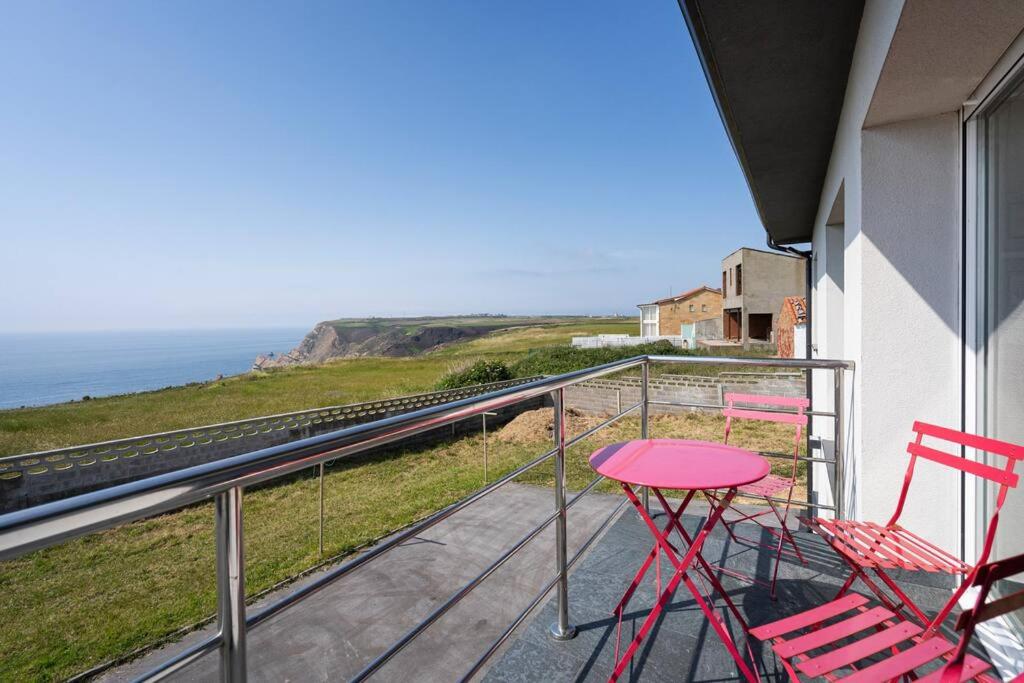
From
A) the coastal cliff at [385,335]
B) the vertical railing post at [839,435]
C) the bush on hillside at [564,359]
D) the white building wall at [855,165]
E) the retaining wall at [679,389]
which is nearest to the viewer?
the white building wall at [855,165]

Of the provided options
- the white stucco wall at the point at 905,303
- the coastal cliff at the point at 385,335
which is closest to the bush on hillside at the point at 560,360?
the white stucco wall at the point at 905,303

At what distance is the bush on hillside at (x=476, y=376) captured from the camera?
744 inches

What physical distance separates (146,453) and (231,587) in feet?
47.1

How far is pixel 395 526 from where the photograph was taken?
9.41 metres

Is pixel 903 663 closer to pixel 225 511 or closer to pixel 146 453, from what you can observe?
pixel 225 511

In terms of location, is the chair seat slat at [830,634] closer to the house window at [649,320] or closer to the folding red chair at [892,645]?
the folding red chair at [892,645]

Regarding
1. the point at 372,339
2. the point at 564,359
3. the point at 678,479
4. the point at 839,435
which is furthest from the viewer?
the point at 372,339

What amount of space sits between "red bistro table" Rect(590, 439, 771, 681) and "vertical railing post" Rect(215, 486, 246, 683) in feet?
3.70

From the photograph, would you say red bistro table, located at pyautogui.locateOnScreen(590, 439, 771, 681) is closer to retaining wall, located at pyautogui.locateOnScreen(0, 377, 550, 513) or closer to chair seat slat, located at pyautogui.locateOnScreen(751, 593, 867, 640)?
chair seat slat, located at pyautogui.locateOnScreen(751, 593, 867, 640)

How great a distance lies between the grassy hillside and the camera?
1633 cm

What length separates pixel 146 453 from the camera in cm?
1205

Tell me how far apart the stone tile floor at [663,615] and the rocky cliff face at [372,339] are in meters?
52.3

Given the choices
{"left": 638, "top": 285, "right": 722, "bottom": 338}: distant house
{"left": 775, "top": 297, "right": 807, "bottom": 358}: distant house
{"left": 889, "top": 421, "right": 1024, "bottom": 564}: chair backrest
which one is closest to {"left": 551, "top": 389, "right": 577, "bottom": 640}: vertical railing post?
{"left": 889, "top": 421, "right": 1024, "bottom": 564}: chair backrest

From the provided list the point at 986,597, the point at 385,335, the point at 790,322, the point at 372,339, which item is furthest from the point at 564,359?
the point at 372,339
